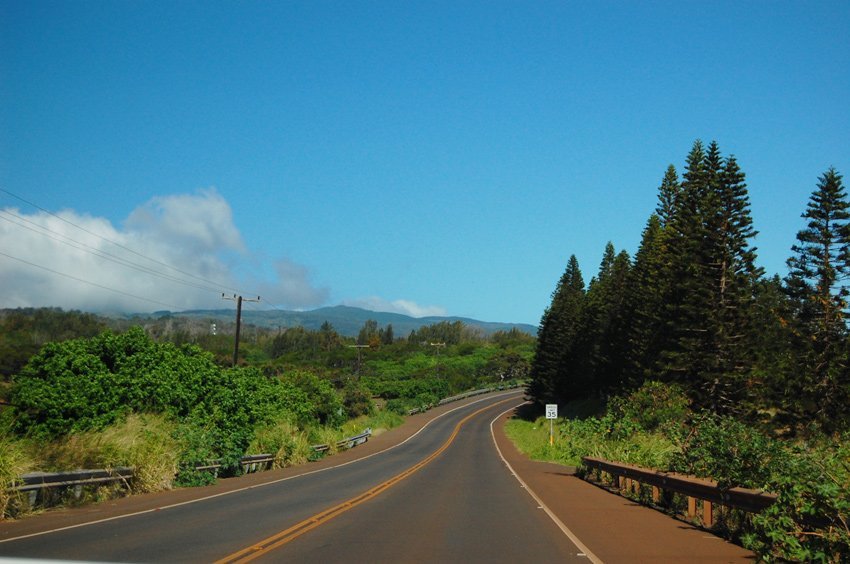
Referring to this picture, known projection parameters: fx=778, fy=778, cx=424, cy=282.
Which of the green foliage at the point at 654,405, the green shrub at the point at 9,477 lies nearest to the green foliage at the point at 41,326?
the green foliage at the point at 654,405

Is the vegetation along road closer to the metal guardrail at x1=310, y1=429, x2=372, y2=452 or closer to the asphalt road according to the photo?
the asphalt road

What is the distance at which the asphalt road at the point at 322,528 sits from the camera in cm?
1027

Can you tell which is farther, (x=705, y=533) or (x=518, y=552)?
(x=705, y=533)

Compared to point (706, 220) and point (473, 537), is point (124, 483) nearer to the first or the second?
point (473, 537)

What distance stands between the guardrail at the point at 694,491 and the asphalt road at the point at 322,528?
2.63m

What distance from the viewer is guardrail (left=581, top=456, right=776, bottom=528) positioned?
1126 centimetres

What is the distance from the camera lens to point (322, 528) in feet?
42.8

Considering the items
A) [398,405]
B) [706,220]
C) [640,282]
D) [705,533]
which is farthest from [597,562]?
[398,405]

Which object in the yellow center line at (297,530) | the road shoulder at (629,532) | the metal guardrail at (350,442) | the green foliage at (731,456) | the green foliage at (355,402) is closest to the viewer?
the yellow center line at (297,530)

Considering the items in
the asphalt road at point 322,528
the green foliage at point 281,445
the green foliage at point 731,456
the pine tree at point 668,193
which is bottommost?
the green foliage at point 281,445

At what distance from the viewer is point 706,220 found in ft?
171

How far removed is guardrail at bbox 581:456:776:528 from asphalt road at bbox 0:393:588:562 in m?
2.63

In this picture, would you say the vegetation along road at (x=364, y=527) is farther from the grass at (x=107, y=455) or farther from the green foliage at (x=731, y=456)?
the green foliage at (x=731, y=456)

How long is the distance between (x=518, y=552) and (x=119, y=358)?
19.6 meters
